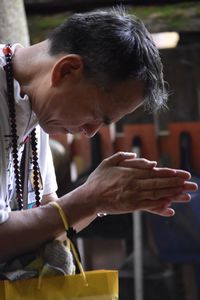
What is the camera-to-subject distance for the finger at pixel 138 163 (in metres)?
1.36

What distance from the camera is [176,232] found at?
344cm

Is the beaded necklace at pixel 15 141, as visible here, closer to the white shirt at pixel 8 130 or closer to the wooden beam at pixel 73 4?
the white shirt at pixel 8 130

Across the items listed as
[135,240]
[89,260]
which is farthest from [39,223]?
[89,260]

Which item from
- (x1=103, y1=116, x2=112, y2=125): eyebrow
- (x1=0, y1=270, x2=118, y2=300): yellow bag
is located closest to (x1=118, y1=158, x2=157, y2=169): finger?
(x1=103, y1=116, x2=112, y2=125): eyebrow

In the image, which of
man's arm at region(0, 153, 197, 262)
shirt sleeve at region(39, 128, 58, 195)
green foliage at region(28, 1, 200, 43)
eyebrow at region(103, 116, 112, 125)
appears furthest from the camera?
green foliage at region(28, 1, 200, 43)

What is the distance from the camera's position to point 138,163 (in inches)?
53.9

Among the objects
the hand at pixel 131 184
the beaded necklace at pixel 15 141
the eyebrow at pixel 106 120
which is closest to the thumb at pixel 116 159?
the hand at pixel 131 184

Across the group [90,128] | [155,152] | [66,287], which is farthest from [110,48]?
[155,152]

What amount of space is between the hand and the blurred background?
78.3 inches

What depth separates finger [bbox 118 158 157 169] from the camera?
1361 mm

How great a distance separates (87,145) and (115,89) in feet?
7.03

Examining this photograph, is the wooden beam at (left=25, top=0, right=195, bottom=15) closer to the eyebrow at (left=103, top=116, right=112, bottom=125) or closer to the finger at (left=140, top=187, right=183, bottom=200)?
the eyebrow at (left=103, top=116, right=112, bottom=125)

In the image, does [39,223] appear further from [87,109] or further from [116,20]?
[116,20]

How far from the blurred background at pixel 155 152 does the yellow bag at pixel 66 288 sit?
78.3 inches
